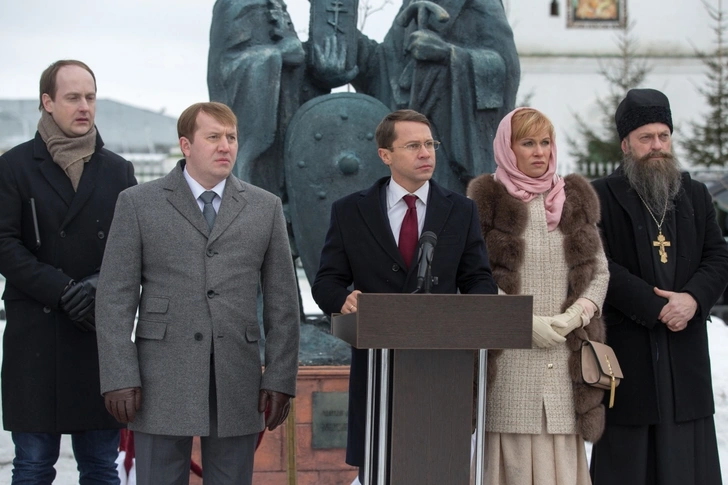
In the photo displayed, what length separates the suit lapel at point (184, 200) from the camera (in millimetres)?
3297

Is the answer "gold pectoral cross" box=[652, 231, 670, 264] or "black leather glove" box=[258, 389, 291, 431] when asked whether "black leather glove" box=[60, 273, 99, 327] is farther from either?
"gold pectoral cross" box=[652, 231, 670, 264]

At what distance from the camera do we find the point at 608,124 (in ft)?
92.1

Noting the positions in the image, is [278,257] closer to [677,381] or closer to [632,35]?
[677,381]

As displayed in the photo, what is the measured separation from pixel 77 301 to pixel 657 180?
2.03 meters

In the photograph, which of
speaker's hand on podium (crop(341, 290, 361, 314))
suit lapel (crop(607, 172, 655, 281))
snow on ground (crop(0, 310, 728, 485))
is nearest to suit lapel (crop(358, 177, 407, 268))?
speaker's hand on podium (crop(341, 290, 361, 314))

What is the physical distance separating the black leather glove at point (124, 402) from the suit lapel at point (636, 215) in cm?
177

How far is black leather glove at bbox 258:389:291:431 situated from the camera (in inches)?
130

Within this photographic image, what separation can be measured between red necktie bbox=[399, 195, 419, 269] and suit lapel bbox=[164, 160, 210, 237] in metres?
0.59

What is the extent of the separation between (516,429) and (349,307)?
2.44 ft

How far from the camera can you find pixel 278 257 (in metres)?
3.44

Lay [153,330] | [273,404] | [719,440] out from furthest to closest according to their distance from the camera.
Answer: [719,440] < [273,404] < [153,330]

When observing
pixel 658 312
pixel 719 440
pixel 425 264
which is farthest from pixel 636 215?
pixel 719 440

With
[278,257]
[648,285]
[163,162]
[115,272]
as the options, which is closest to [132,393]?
[115,272]

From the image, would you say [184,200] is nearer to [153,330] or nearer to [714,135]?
[153,330]
